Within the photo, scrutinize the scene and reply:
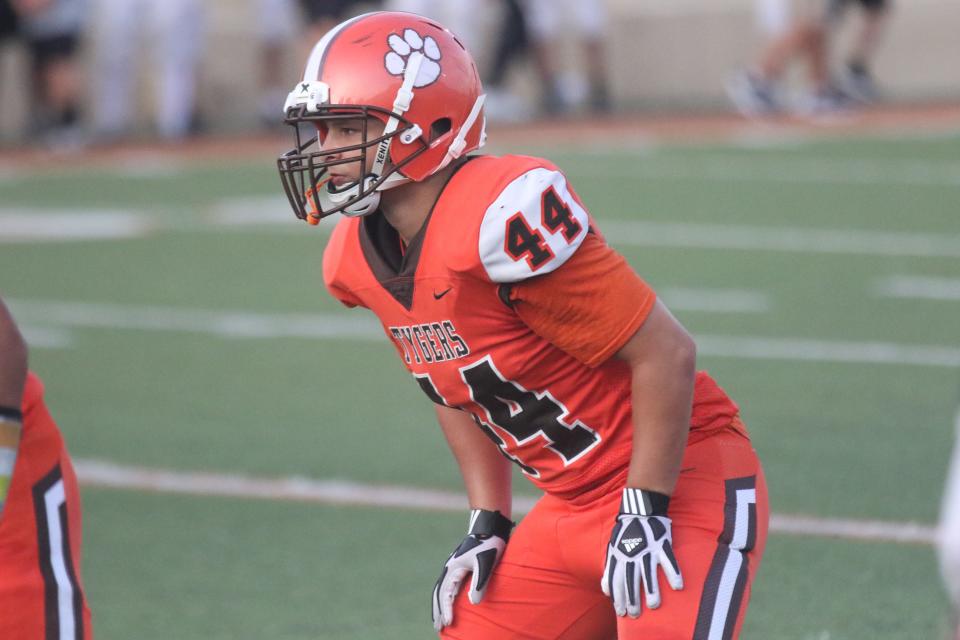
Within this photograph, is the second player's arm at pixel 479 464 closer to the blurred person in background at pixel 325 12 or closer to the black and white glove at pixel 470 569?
the black and white glove at pixel 470 569

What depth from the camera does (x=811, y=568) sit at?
4.79 m

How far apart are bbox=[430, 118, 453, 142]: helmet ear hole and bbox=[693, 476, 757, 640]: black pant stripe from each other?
2.92ft

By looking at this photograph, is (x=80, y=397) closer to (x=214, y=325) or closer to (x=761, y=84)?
(x=214, y=325)

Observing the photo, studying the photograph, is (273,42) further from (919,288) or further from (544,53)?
(919,288)

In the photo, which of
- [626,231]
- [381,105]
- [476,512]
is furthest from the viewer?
[626,231]

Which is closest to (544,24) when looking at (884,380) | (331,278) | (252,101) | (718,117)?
(718,117)

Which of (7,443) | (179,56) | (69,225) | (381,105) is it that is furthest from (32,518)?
(179,56)

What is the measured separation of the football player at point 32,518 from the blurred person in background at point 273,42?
43.5 feet

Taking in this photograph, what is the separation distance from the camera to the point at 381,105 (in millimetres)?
3230

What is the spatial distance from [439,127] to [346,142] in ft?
0.62

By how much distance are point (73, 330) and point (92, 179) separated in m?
5.58

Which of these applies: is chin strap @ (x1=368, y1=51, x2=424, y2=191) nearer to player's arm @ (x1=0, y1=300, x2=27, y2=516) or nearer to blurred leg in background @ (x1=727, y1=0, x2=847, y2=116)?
player's arm @ (x1=0, y1=300, x2=27, y2=516)

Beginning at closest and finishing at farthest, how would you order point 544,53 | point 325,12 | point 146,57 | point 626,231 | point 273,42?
point 626,231, point 325,12, point 273,42, point 544,53, point 146,57

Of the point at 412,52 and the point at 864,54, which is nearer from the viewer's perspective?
the point at 412,52
